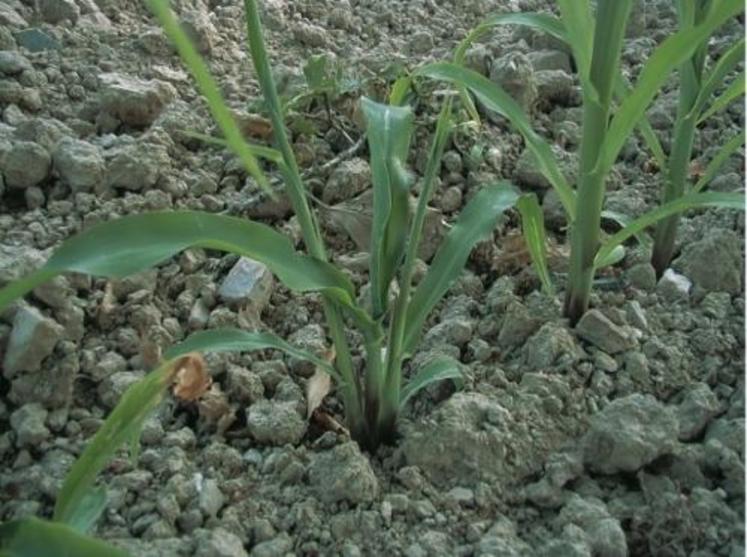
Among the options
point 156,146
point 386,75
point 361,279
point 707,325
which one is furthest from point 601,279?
point 156,146

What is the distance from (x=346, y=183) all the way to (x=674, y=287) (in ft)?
1.30

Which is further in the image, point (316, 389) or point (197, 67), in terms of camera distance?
point (316, 389)

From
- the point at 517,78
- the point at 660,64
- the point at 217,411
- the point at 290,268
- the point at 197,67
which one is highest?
the point at 197,67

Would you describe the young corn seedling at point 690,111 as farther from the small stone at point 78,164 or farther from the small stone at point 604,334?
the small stone at point 78,164

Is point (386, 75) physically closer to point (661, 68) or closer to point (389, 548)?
point (661, 68)

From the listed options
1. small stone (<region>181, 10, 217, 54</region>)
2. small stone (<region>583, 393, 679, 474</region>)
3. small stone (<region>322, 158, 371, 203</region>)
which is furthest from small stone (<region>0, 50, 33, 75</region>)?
small stone (<region>583, 393, 679, 474</region>)

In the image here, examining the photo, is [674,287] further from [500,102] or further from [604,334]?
[500,102]

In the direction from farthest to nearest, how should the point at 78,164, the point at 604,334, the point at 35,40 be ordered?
the point at 35,40
the point at 78,164
the point at 604,334

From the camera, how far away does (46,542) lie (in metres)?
0.61

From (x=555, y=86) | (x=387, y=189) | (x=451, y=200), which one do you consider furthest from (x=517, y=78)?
(x=387, y=189)

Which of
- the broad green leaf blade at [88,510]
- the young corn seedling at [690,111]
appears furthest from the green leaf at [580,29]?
the broad green leaf blade at [88,510]

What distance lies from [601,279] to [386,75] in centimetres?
43

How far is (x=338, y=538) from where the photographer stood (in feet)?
2.81

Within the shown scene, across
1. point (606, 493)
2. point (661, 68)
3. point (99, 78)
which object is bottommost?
point (606, 493)
